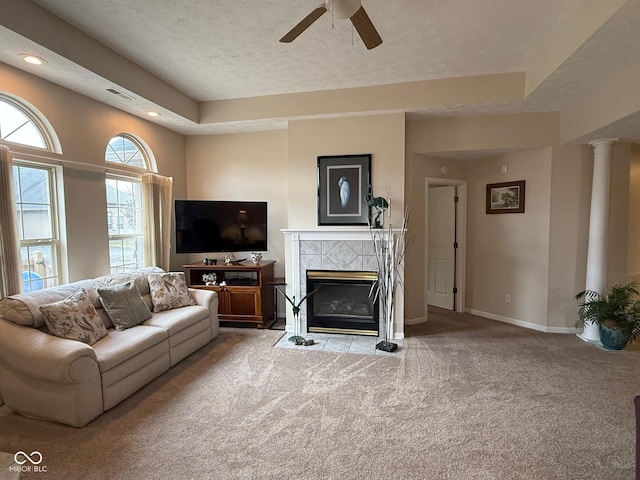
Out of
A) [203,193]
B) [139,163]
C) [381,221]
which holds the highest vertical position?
[139,163]

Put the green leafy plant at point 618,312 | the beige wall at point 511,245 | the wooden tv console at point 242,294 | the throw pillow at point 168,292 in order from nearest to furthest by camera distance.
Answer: the green leafy plant at point 618,312
the throw pillow at point 168,292
the beige wall at point 511,245
the wooden tv console at point 242,294

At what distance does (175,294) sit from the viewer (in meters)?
3.82

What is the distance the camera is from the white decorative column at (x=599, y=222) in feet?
12.6

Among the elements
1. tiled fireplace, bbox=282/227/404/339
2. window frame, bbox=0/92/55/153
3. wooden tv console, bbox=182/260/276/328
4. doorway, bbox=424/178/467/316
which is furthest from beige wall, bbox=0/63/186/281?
doorway, bbox=424/178/467/316

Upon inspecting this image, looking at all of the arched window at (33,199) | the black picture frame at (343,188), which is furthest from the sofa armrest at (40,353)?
the black picture frame at (343,188)

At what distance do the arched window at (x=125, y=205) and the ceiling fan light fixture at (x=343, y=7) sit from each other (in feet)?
10.5

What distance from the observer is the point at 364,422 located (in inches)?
94.1

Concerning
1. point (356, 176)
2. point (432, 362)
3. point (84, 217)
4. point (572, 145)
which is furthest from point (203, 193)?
point (572, 145)

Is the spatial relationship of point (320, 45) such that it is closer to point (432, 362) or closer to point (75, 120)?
point (75, 120)

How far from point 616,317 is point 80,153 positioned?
237 inches

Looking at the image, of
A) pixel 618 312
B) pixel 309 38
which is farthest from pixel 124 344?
pixel 618 312

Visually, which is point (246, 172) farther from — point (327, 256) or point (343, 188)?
point (327, 256)

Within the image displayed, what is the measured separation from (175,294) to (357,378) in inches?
89.0

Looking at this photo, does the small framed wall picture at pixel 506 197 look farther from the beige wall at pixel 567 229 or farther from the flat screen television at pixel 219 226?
the flat screen television at pixel 219 226
